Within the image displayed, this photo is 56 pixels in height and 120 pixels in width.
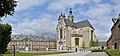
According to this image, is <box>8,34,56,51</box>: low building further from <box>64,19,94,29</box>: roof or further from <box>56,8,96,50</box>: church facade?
<box>56,8,96,50</box>: church facade

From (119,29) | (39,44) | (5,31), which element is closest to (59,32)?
(39,44)

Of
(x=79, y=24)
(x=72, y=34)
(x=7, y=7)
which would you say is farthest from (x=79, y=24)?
(x=7, y=7)

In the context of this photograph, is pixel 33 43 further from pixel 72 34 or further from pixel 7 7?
pixel 7 7

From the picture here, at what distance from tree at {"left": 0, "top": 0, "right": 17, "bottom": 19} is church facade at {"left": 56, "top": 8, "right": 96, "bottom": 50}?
13583 centimetres

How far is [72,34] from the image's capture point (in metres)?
156

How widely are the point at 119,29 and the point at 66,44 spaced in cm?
10348

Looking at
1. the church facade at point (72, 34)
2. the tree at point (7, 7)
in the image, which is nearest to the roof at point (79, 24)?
the church facade at point (72, 34)

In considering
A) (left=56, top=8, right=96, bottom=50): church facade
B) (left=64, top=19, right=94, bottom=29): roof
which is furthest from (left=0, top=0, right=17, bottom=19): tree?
(left=64, top=19, right=94, bottom=29): roof

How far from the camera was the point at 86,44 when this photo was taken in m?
154

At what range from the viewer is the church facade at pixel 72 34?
6068 inches

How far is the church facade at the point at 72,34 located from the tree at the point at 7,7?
13583cm

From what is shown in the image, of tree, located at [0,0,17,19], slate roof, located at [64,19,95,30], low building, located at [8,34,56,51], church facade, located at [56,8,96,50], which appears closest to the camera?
tree, located at [0,0,17,19]

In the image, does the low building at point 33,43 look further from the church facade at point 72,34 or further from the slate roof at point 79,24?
the church facade at point 72,34

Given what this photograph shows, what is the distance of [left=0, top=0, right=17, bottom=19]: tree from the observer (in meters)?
17.2
